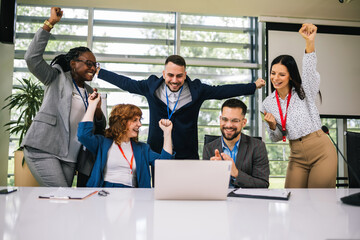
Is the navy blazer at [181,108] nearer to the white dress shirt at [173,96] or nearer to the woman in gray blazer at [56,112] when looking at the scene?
the white dress shirt at [173,96]

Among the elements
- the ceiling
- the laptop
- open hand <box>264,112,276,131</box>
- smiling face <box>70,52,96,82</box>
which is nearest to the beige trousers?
open hand <box>264,112,276,131</box>

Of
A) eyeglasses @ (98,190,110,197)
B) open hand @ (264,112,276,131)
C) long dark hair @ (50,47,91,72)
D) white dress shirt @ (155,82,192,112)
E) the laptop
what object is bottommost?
eyeglasses @ (98,190,110,197)

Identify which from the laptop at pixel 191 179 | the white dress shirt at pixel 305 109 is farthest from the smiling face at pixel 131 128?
the white dress shirt at pixel 305 109

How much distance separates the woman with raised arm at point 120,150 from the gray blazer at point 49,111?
22 centimetres

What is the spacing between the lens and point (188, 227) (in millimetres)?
971

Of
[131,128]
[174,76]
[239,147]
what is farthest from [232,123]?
[131,128]

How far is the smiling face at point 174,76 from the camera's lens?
2.40 metres

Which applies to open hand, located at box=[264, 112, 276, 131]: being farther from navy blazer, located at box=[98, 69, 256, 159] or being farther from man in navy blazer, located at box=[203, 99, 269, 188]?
navy blazer, located at box=[98, 69, 256, 159]

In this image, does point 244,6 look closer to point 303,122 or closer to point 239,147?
point 303,122

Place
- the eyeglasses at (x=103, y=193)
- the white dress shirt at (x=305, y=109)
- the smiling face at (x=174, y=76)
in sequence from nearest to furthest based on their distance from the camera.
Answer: the eyeglasses at (x=103, y=193) → the white dress shirt at (x=305, y=109) → the smiling face at (x=174, y=76)

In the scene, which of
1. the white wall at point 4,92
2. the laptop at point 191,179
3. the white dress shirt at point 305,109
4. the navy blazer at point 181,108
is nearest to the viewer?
the laptop at point 191,179

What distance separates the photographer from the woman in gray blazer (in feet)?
6.85

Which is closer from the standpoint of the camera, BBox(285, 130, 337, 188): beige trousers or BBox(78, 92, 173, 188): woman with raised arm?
BBox(78, 92, 173, 188): woman with raised arm

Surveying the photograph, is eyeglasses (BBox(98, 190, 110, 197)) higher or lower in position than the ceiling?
lower
